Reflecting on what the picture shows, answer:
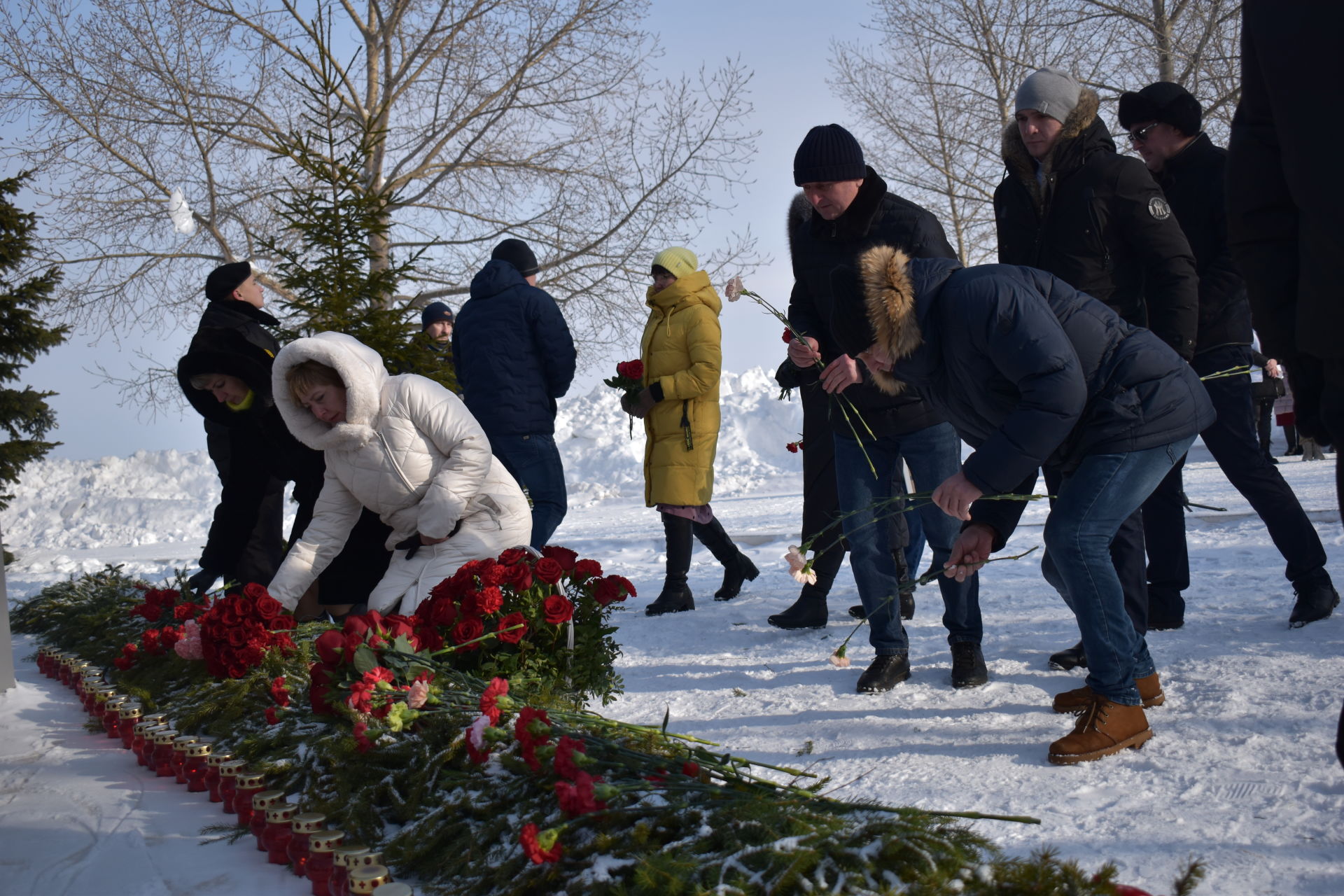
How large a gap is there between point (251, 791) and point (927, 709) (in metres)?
2.23

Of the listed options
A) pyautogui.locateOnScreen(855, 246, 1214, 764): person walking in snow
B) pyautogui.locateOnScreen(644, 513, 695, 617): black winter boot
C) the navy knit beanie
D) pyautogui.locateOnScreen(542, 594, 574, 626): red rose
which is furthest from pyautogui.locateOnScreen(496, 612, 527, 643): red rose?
the navy knit beanie

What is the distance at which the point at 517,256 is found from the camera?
6.61 m

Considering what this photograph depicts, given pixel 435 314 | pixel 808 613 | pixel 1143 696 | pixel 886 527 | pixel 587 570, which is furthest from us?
pixel 435 314

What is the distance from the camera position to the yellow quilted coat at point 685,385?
612cm

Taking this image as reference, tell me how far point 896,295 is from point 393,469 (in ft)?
6.74

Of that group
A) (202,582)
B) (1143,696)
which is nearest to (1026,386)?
(1143,696)

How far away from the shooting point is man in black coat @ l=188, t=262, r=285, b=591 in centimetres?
530

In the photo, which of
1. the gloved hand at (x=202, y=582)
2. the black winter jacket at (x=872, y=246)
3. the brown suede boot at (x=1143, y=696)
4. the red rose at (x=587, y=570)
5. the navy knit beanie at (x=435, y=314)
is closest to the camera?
the brown suede boot at (x=1143, y=696)

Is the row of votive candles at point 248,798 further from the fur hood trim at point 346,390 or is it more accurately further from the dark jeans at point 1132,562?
the dark jeans at point 1132,562

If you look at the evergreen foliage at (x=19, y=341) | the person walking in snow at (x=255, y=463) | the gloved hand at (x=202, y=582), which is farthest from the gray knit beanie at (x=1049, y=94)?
the evergreen foliage at (x=19, y=341)

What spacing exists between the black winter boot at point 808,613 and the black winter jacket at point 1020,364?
7.13 ft

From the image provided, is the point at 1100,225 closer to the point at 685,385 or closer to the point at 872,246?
the point at 872,246

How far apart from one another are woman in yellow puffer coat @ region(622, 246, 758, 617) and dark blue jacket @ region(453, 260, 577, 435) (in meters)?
0.48

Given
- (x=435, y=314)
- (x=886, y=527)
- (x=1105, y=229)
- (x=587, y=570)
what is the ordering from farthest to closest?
(x=435, y=314), (x=886, y=527), (x=1105, y=229), (x=587, y=570)
